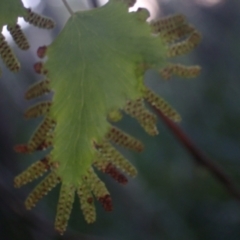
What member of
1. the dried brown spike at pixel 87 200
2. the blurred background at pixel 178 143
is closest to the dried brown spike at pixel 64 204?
the dried brown spike at pixel 87 200

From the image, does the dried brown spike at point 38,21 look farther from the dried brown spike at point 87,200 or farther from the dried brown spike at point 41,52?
the dried brown spike at point 87,200

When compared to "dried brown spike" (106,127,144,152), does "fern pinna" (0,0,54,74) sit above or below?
above

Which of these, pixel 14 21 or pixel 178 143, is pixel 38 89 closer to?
pixel 14 21

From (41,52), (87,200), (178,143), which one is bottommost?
(178,143)

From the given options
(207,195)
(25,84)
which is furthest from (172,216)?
(25,84)

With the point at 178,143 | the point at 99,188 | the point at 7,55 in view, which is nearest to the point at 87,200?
the point at 99,188

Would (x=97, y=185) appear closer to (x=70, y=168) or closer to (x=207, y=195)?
(x=70, y=168)

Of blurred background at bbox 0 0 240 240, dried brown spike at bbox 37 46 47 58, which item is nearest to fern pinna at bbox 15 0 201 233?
dried brown spike at bbox 37 46 47 58

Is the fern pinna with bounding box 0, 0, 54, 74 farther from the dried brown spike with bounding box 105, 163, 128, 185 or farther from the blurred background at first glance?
the blurred background
